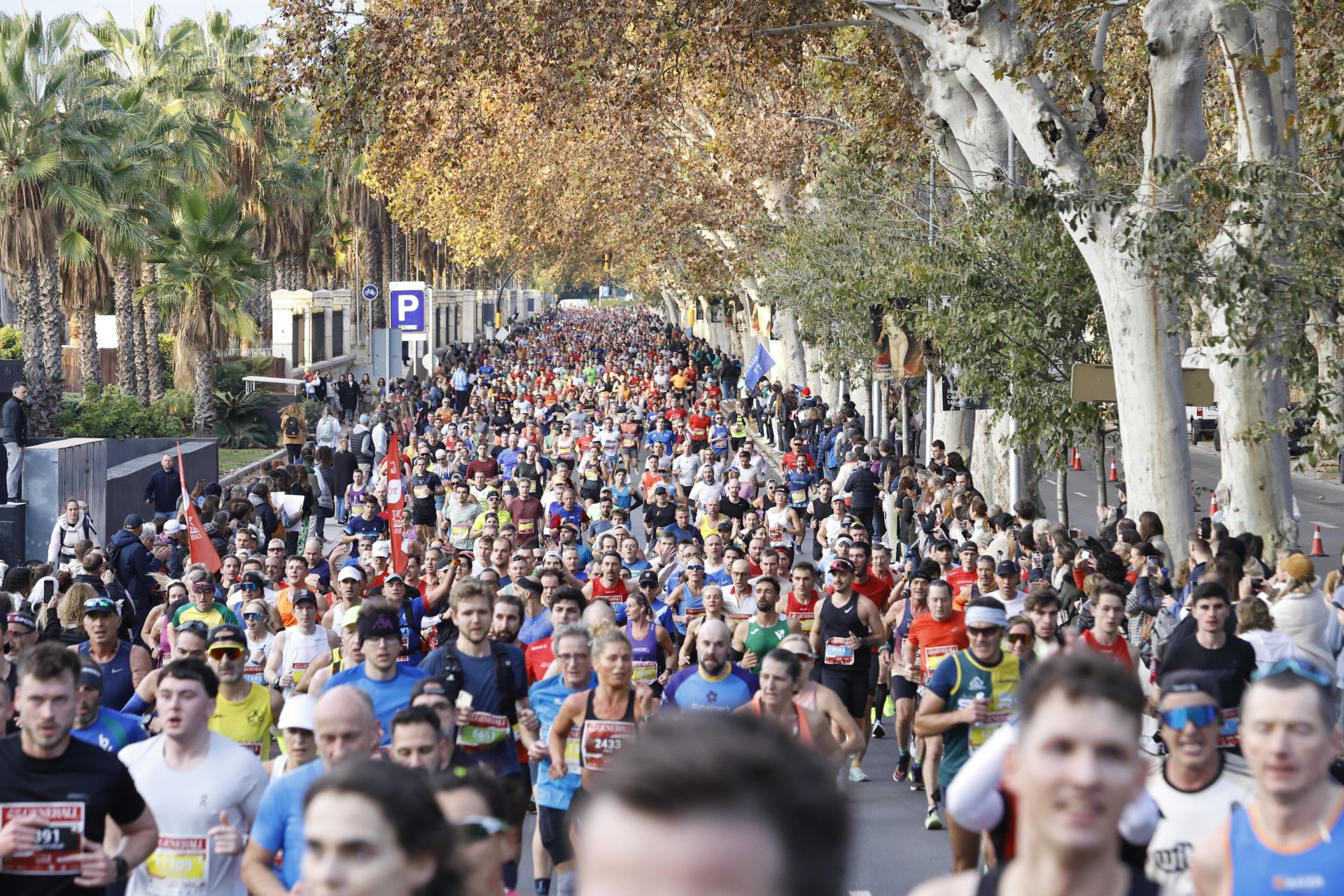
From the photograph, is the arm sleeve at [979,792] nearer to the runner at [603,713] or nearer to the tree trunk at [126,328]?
the runner at [603,713]

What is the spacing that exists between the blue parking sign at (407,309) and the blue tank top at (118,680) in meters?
27.9

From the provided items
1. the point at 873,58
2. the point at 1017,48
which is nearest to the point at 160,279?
the point at 873,58

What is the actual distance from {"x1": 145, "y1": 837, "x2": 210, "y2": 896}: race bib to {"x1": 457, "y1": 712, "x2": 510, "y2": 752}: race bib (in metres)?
2.17

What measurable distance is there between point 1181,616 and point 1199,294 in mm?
4866

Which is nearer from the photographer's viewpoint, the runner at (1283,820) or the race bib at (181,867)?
the runner at (1283,820)

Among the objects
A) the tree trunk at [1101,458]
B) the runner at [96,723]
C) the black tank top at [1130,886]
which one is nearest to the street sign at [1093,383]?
the tree trunk at [1101,458]

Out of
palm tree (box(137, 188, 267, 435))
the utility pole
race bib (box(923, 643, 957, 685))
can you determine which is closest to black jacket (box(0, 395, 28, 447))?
palm tree (box(137, 188, 267, 435))

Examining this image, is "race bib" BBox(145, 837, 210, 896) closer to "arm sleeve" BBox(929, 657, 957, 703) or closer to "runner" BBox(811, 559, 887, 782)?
"arm sleeve" BBox(929, 657, 957, 703)

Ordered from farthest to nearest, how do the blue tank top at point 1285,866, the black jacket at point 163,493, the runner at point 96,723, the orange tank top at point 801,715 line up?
1. the black jacket at point 163,493
2. the orange tank top at point 801,715
3. the runner at point 96,723
4. the blue tank top at point 1285,866

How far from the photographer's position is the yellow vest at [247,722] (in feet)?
25.2

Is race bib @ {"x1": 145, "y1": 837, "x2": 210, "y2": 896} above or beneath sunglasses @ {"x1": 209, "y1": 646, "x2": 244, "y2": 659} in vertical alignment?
beneath

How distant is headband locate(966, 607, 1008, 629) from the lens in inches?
316

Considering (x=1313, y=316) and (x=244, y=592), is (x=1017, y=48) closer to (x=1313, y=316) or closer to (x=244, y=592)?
(x=1313, y=316)

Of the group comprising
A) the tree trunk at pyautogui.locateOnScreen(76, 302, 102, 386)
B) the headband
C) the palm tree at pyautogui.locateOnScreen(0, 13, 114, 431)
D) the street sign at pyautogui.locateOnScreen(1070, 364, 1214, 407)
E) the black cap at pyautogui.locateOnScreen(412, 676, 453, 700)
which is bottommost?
the black cap at pyautogui.locateOnScreen(412, 676, 453, 700)
